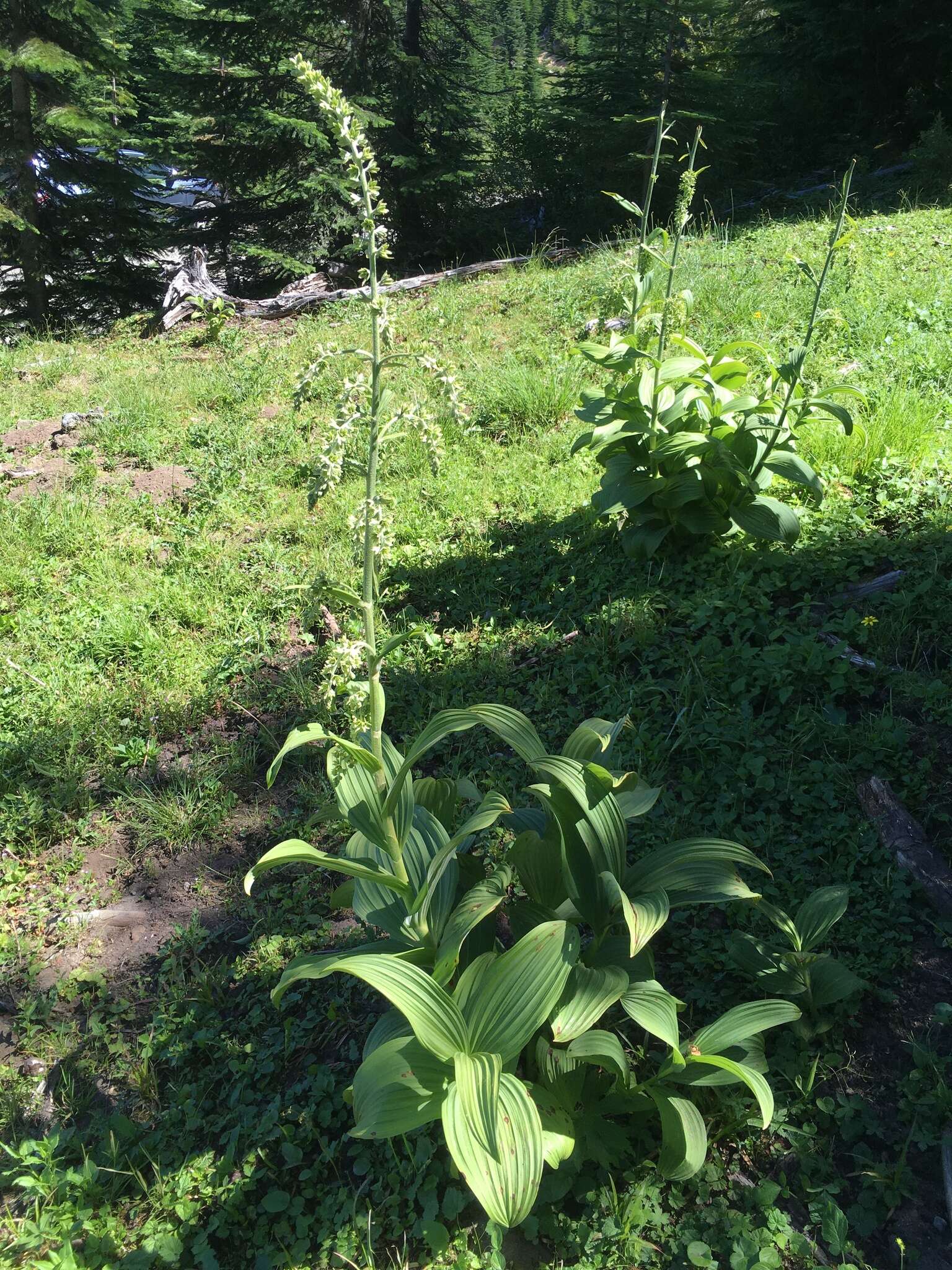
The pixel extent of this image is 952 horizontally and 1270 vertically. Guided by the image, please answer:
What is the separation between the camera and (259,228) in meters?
12.6

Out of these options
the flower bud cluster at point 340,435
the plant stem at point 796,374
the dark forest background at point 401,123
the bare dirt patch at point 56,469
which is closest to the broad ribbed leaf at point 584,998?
the flower bud cluster at point 340,435

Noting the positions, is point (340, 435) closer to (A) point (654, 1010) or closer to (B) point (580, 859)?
(B) point (580, 859)

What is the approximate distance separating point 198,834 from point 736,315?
5.78 m

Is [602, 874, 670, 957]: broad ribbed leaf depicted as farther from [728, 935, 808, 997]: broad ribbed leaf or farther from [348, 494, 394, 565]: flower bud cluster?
[348, 494, 394, 565]: flower bud cluster

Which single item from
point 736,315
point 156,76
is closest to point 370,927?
point 736,315

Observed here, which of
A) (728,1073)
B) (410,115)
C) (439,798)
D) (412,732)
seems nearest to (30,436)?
(412,732)

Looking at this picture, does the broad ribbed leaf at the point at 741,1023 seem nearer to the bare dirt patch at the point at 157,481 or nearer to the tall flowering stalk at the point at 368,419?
the tall flowering stalk at the point at 368,419

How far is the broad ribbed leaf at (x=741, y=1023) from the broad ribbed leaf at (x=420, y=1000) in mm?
637

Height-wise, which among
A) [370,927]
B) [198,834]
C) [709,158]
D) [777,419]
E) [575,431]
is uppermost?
[709,158]

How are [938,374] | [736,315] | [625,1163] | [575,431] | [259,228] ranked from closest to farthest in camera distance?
[625,1163] → [938,374] → [575,431] → [736,315] → [259,228]

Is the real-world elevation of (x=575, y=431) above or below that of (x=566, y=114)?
below

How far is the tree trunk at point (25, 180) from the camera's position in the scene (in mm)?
11031

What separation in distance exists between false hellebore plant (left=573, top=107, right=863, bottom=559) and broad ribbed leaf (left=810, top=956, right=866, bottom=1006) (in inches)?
79.6

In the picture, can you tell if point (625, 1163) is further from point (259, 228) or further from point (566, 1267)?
point (259, 228)
